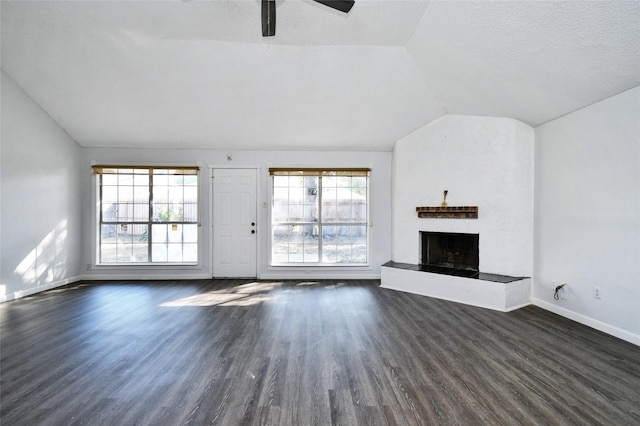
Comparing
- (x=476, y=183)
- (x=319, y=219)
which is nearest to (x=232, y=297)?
(x=319, y=219)

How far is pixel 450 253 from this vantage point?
475cm

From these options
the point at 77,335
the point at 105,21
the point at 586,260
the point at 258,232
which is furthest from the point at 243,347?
the point at 586,260

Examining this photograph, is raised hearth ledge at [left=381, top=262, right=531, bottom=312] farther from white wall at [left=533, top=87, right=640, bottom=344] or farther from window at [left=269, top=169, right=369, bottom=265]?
window at [left=269, top=169, right=369, bottom=265]

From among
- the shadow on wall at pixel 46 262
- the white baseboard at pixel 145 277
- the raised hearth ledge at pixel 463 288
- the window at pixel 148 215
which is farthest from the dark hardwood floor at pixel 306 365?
the window at pixel 148 215

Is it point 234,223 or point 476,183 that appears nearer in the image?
point 476,183

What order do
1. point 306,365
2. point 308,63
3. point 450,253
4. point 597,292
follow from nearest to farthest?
point 306,365, point 597,292, point 308,63, point 450,253

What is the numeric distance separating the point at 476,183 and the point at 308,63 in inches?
116

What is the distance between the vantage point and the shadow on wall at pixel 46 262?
14.1 feet

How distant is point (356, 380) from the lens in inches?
85.7

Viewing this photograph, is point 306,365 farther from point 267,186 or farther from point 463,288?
point 267,186

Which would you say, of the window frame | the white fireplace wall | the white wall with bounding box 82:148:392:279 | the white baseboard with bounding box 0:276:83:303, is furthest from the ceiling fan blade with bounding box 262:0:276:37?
the white baseboard with bounding box 0:276:83:303

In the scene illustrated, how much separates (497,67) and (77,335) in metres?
5.17

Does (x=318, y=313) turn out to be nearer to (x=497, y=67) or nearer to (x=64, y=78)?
(x=497, y=67)

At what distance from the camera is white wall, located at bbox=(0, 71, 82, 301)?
13.2 feet
